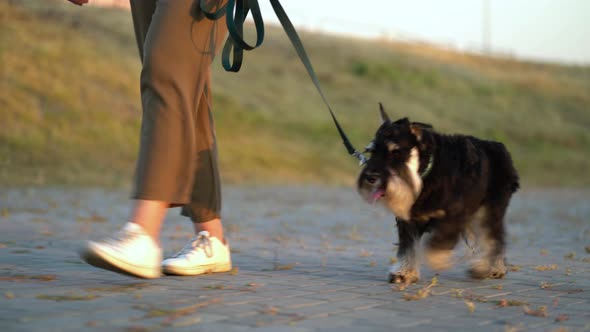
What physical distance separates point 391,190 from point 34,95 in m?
16.7

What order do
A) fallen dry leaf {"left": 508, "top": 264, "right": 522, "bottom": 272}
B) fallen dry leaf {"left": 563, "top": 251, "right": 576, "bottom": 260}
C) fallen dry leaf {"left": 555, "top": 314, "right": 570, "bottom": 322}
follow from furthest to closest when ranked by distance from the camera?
fallen dry leaf {"left": 563, "top": 251, "right": 576, "bottom": 260} → fallen dry leaf {"left": 508, "top": 264, "right": 522, "bottom": 272} → fallen dry leaf {"left": 555, "top": 314, "right": 570, "bottom": 322}

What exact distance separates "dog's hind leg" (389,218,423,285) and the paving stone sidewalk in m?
0.09

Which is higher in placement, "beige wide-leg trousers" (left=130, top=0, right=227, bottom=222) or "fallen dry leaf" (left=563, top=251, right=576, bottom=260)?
"beige wide-leg trousers" (left=130, top=0, right=227, bottom=222)

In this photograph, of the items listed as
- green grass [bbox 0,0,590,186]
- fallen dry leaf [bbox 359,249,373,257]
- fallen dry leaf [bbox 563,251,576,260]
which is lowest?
fallen dry leaf [bbox 359,249,373,257]

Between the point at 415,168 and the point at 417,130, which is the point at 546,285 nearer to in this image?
the point at 415,168

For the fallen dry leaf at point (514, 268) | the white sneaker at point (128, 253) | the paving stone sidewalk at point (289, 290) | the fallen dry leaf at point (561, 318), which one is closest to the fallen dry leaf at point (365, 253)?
the paving stone sidewalk at point (289, 290)

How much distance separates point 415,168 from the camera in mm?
4648

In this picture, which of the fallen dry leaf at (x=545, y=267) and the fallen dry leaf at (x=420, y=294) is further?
the fallen dry leaf at (x=545, y=267)

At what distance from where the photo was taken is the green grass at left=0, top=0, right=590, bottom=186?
720 inches

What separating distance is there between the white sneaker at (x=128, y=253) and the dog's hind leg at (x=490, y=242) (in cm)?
205

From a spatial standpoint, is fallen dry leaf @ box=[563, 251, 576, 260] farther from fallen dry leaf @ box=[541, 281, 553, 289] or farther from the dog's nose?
the dog's nose

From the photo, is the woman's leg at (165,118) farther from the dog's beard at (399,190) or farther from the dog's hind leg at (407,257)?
the dog's hind leg at (407,257)

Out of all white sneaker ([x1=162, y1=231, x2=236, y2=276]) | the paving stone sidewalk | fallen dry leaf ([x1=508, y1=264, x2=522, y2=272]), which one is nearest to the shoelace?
white sneaker ([x1=162, y1=231, x2=236, y2=276])

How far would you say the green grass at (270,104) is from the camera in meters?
18.3
